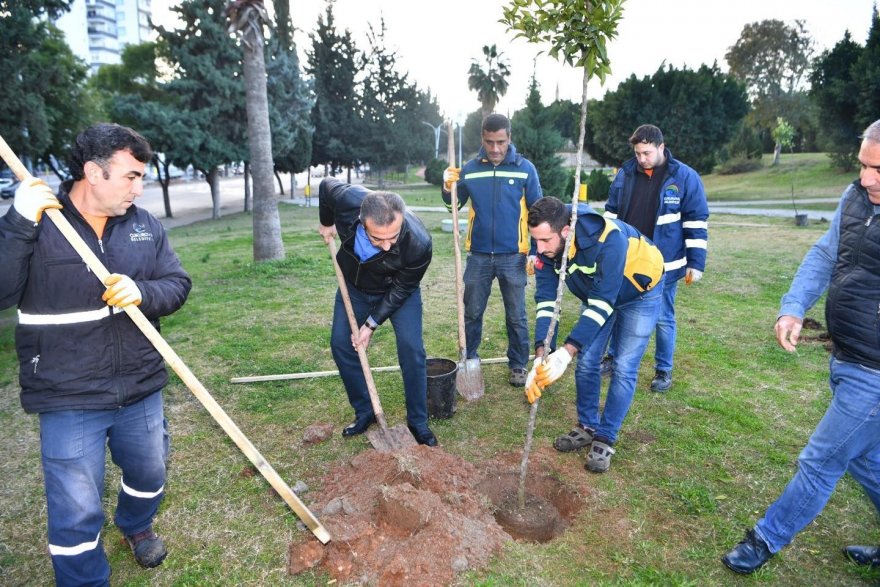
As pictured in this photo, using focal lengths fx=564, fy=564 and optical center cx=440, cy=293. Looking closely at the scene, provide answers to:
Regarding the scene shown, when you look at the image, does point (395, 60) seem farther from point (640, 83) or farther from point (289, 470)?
point (289, 470)

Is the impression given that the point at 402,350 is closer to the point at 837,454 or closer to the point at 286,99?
the point at 837,454

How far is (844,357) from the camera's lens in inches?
99.0

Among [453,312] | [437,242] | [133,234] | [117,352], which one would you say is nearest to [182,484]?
[117,352]

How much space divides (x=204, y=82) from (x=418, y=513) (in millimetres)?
21509

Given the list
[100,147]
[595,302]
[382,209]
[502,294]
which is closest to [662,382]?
[502,294]

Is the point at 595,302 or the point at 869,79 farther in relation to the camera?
the point at 869,79

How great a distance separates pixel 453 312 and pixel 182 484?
4.34m


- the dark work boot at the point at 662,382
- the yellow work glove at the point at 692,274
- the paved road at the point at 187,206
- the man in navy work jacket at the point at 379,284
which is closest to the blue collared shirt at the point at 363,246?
the man in navy work jacket at the point at 379,284

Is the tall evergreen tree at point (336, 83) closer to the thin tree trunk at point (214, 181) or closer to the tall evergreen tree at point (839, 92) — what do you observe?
the thin tree trunk at point (214, 181)

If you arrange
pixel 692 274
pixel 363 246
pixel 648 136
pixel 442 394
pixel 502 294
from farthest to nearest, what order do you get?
pixel 502 294 → pixel 692 274 → pixel 648 136 → pixel 442 394 → pixel 363 246

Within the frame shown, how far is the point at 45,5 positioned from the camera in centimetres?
1440

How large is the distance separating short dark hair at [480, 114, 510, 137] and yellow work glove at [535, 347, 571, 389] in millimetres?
2321

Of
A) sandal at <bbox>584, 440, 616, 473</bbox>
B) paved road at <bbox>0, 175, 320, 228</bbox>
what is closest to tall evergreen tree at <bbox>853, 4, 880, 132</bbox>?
sandal at <bbox>584, 440, 616, 473</bbox>

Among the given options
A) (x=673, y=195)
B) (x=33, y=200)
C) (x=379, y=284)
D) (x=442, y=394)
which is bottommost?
(x=442, y=394)
